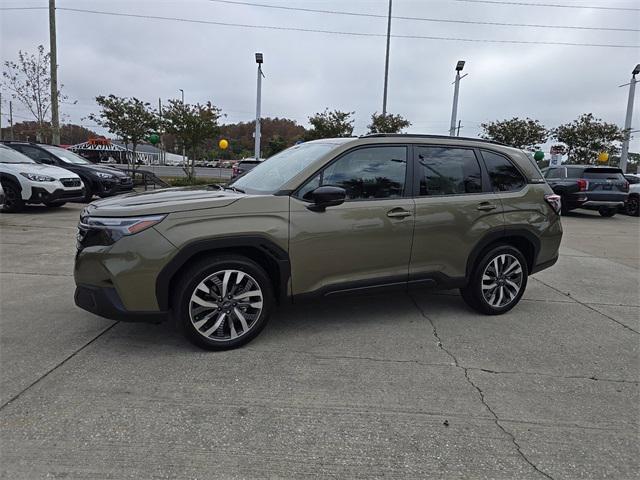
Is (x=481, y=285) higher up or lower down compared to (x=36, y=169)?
lower down

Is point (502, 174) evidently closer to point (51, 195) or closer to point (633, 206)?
point (51, 195)

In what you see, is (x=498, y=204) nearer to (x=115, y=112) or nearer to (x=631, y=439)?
(x=631, y=439)

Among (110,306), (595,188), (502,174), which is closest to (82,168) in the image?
(110,306)

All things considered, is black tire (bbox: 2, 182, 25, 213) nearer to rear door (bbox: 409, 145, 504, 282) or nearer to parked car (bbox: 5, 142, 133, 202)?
parked car (bbox: 5, 142, 133, 202)

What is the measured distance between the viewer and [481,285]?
14.8ft

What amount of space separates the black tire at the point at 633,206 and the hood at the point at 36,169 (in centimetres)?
1889

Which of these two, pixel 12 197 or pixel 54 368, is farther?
pixel 12 197

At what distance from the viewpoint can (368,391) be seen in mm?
3045

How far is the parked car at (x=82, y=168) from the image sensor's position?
472 inches

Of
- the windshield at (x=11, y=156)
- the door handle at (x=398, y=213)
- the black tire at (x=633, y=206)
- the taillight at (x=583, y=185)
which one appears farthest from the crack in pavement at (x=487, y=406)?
the black tire at (x=633, y=206)

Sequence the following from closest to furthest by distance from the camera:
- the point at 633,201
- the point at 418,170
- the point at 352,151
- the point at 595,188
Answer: the point at 352,151, the point at 418,170, the point at 595,188, the point at 633,201

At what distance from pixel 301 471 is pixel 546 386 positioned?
197 centimetres

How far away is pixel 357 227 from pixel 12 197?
9924 mm

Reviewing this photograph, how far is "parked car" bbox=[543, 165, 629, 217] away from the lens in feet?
48.9
